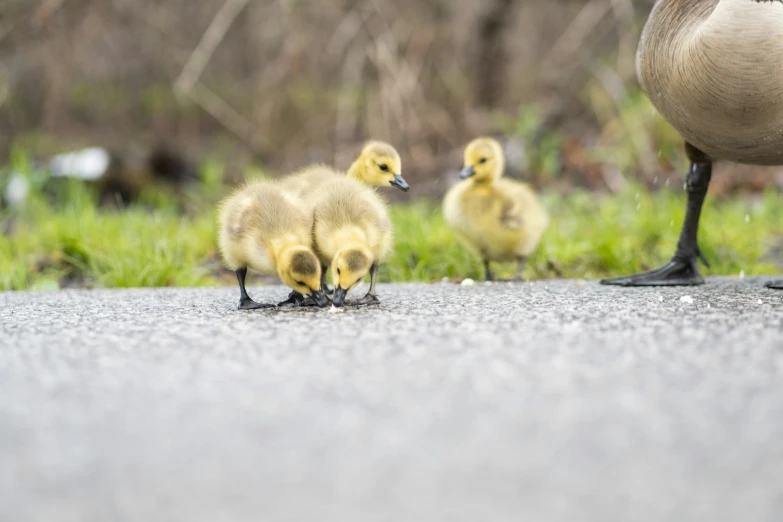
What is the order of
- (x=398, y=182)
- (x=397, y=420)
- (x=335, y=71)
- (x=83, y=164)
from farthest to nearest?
(x=335, y=71) → (x=83, y=164) → (x=398, y=182) → (x=397, y=420)

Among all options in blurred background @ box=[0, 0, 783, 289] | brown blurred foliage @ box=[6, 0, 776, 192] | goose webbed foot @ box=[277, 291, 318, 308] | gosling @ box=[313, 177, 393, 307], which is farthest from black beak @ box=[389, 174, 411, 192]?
brown blurred foliage @ box=[6, 0, 776, 192]

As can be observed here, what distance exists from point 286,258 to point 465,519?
1700 millimetres

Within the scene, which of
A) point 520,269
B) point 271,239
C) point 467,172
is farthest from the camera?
point 520,269

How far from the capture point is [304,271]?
2748 millimetres

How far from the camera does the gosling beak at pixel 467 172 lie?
4.20 m

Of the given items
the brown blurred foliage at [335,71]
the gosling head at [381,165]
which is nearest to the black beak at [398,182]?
the gosling head at [381,165]

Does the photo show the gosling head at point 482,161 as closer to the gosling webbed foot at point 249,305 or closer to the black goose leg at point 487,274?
the black goose leg at point 487,274

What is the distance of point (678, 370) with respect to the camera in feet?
5.93

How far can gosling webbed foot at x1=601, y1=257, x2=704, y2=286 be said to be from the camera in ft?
12.1

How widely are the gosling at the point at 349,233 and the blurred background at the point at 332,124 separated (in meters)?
1.42

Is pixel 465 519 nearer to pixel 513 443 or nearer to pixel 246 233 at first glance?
pixel 513 443

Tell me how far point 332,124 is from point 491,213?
606cm

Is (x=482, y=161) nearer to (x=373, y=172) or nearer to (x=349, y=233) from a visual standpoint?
(x=373, y=172)

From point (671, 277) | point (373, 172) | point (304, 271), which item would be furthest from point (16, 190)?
point (671, 277)
